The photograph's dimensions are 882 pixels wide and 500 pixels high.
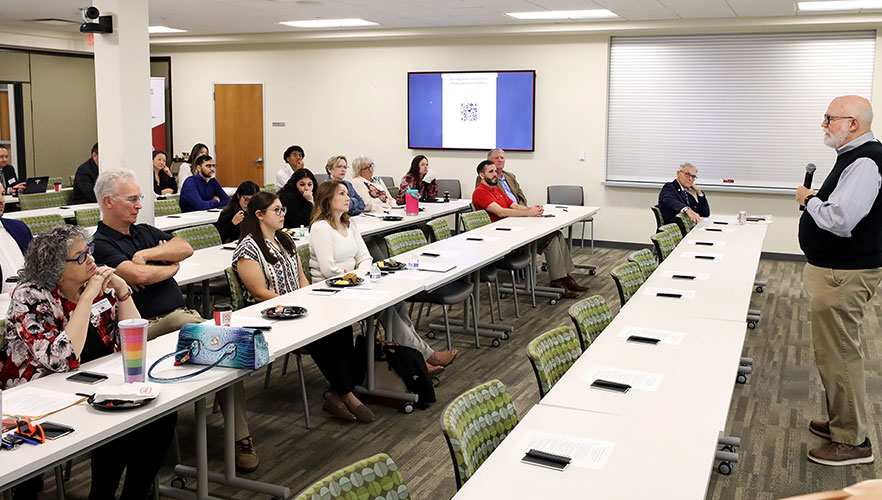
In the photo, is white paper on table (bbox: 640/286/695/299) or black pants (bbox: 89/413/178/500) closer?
black pants (bbox: 89/413/178/500)

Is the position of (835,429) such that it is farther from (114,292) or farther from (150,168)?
(150,168)

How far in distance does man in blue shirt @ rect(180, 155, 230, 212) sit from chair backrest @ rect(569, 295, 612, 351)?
5704 millimetres

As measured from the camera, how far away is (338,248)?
5660mm

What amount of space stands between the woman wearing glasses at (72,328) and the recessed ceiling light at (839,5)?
8245 mm

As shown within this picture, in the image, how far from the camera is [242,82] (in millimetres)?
13445

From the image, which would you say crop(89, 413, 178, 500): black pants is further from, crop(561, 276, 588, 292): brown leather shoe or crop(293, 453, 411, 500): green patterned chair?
crop(561, 276, 588, 292): brown leather shoe

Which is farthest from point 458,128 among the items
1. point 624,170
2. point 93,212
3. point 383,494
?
point 383,494

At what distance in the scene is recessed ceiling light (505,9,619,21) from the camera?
9.83 m

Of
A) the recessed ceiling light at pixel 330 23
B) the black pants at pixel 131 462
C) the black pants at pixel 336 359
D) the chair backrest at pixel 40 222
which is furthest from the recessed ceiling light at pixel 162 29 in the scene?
the black pants at pixel 131 462

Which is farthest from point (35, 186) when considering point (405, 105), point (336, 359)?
point (336, 359)

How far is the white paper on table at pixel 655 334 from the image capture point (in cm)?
378

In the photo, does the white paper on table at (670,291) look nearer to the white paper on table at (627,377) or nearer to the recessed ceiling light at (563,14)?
the white paper on table at (627,377)

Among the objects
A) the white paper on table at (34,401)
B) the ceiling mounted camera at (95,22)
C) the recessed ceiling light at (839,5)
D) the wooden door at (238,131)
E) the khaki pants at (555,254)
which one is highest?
the recessed ceiling light at (839,5)

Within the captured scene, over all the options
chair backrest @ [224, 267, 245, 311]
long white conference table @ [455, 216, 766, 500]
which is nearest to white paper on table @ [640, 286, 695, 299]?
long white conference table @ [455, 216, 766, 500]
